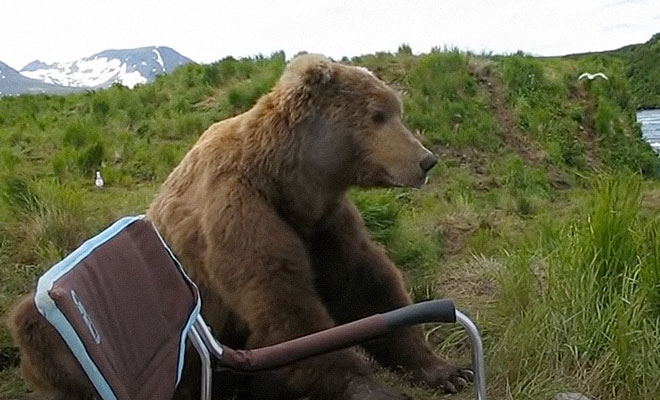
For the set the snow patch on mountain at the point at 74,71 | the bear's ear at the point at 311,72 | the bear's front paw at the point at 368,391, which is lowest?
the snow patch on mountain at the point at 74,71

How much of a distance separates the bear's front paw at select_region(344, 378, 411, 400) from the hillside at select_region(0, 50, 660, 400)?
19.1 inches

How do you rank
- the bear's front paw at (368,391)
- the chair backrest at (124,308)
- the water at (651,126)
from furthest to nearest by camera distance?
the water at (651,126) → the bear's front paw at (368,391) → the chair backrest at (124,308)

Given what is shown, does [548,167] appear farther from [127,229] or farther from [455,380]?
[127,229]

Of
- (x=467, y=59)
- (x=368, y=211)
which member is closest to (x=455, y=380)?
(x=368, y=211)

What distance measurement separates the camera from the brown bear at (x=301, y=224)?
319 centimetres

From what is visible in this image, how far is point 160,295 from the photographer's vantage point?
2340mm

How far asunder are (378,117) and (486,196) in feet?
17.8

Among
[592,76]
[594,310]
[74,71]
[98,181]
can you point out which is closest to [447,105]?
[592,76]

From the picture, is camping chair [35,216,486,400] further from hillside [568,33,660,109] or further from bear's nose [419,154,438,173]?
hillside [568,33,660,109]

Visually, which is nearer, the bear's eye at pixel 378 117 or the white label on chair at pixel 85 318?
the white label on chair at pixel 85 318

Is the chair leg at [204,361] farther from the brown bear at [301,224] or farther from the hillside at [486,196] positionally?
the hillside at [486,196]

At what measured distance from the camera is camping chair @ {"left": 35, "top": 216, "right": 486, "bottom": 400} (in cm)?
185

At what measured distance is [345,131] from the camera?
11.4 ft

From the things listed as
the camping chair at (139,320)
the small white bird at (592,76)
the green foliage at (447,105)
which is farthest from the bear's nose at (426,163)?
the small white bird at (592,76)
